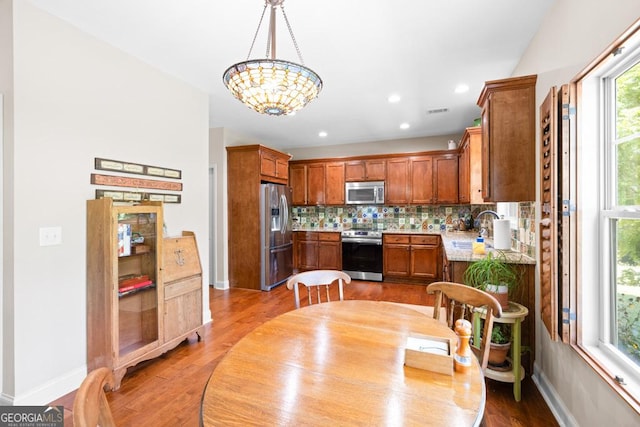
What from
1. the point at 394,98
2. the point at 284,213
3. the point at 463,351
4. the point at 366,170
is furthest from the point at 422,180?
Answer: the point at 463,351

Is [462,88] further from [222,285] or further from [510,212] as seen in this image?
[222,285]

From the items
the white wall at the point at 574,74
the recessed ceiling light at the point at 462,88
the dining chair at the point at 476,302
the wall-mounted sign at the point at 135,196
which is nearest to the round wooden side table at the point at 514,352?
the white wall at the point at 574,74

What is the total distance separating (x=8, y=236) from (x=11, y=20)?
1347 millimetres

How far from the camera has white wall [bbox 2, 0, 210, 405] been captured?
1.82m

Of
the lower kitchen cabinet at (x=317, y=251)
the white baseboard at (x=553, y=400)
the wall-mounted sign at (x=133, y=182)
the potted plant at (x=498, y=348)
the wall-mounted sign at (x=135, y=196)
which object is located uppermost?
the wall-mounted sign at (x=133, y=182)

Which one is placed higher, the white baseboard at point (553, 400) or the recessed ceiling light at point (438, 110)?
the recessed ceiling light at point (438, 110)

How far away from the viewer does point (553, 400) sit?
184cm

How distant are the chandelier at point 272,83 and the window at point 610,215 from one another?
1.38m

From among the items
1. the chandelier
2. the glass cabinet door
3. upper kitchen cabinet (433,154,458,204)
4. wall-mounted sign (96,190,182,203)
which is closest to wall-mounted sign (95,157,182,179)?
wall-mounted sign (96,190,182,203)

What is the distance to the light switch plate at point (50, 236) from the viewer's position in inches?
76.1

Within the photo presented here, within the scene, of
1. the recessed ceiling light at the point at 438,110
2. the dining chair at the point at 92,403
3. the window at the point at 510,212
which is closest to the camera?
the dining chair at the point at 92,403

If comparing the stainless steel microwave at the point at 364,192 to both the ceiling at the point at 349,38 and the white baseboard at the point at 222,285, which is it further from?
the white baseboard at the point at 222,285

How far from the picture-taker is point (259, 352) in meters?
1.19

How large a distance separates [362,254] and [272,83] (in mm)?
4190
